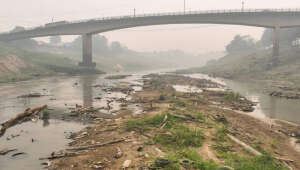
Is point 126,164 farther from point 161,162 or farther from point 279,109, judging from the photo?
point 279,109

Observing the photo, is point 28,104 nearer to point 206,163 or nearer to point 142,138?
point 142,138

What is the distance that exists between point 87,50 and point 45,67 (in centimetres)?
1562

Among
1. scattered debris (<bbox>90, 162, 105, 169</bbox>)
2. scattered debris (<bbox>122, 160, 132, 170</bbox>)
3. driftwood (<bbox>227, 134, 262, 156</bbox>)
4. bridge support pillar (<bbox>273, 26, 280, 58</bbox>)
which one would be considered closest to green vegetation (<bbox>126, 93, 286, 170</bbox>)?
driftwood (<bbox>227, 134, 262, 156</bbox>)

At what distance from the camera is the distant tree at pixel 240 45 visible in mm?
132500

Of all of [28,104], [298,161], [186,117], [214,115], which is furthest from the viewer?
[28,104]

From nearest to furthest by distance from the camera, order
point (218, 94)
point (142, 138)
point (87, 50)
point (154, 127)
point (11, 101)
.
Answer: point (142, 138) → point (154, 127) → point (11, 101) → point (218, 94) → point (87, 50)

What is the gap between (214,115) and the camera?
1930 centimetres

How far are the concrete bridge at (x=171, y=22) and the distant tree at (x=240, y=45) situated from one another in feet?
225

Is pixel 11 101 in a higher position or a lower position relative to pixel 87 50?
lower

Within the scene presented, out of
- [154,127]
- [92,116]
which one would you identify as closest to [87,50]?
[92,116]

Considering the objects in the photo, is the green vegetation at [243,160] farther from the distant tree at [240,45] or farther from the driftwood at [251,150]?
the distant tree at [240,45]

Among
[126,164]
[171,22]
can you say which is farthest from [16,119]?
[171,22]

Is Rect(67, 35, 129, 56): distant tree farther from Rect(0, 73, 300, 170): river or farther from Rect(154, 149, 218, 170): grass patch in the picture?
Rect(154, 149, 218, 170): grass patch

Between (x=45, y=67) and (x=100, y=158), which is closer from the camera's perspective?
(x=100, y=158)
